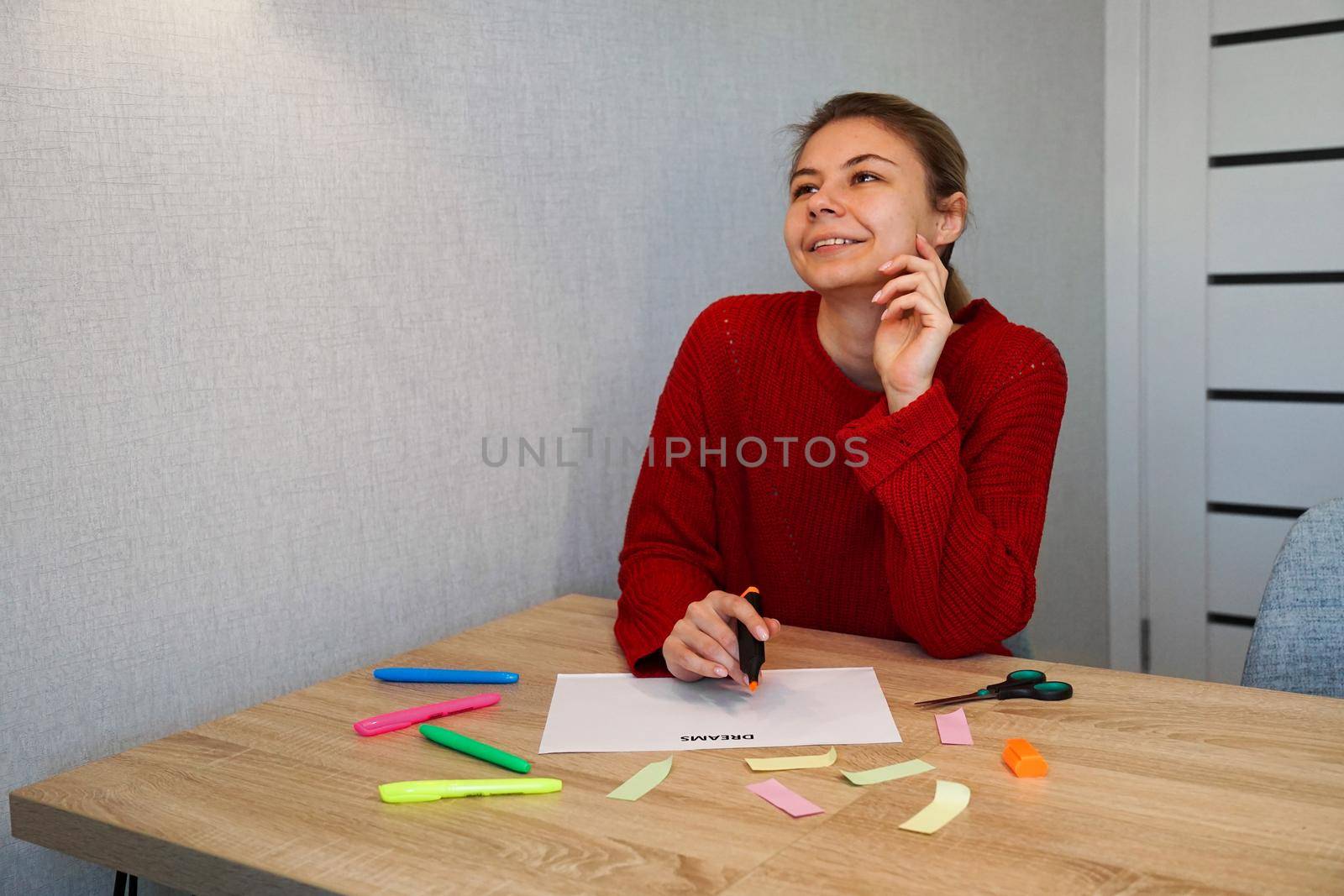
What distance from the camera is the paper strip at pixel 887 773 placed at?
0.88 metres

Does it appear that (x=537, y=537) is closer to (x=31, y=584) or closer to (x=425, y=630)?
(x=425, y=630)

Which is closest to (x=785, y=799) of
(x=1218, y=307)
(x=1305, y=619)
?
(x=1305, y=619)

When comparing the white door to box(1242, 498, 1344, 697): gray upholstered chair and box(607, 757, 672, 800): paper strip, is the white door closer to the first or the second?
box(1242, 498, 1344, 697): gray upholstered chair

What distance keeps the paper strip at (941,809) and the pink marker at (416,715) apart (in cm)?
42

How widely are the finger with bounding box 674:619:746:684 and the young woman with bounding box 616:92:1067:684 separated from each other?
8 centimetres

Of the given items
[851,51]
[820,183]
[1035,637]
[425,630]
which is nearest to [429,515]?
[425,630]

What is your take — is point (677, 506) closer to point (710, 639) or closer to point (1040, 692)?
point (710, 639)

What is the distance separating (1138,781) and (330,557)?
0.81 metres

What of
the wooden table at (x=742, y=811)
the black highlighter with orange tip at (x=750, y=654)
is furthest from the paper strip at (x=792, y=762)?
the black highlighter with orange tip at (x=750, y=654)

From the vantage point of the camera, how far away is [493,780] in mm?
888

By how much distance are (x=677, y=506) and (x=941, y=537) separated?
346mm

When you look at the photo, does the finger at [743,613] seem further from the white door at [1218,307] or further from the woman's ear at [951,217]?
the white door at [1218,307]

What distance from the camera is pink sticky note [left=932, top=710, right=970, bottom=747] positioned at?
95cm

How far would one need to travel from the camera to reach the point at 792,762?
0.92 m
